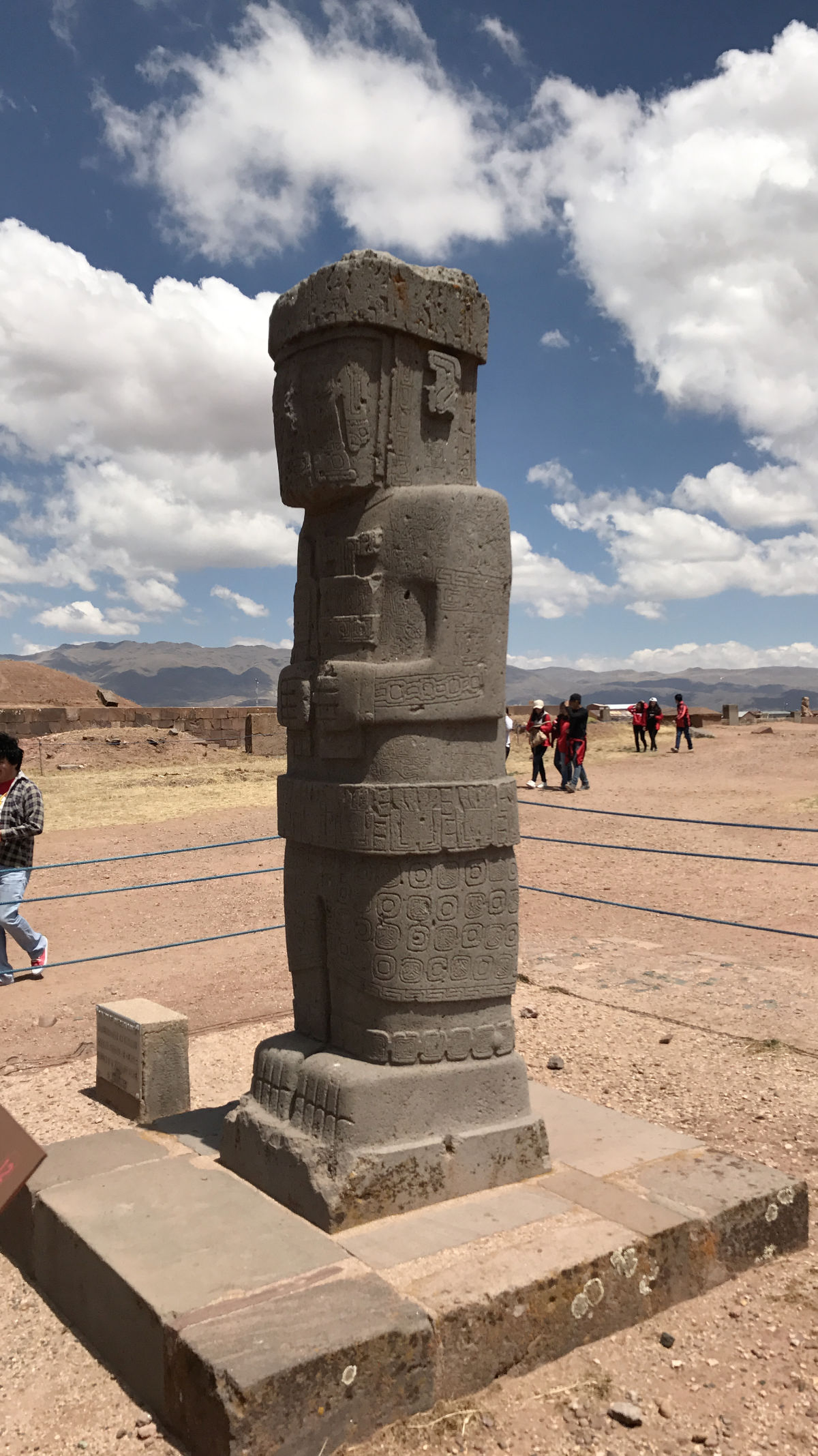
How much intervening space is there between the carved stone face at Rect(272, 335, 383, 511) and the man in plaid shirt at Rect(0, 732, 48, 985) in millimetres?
3837

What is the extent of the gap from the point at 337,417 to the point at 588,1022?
4.16m

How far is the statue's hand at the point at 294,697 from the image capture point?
13.0 feet

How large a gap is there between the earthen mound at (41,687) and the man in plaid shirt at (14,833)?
2516 cm

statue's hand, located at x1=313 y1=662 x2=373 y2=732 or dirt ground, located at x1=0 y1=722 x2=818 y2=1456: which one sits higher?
statue's hand, located at x1=313 y1=662 x2=373 y2=732

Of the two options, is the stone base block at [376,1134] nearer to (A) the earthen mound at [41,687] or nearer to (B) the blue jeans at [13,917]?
(B) the blue jeans at [13,917]

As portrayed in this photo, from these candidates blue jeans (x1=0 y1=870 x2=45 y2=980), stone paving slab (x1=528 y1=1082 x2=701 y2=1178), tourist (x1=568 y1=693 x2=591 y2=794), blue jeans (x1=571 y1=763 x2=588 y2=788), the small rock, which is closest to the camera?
the small rock

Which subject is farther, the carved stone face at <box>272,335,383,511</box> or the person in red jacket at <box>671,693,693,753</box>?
the person in red jacket at <box>671,693,693,753</box>

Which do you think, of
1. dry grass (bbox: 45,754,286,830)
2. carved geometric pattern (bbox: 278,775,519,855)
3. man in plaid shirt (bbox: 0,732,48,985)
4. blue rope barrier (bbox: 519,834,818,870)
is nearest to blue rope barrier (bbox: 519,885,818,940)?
blue rope barrier (bbox: 519,834,818,870)

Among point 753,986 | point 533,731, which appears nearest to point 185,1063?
point 753,986

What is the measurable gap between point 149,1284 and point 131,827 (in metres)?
10.8

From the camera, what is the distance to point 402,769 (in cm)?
374

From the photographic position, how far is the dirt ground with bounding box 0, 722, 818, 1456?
296 centimetres

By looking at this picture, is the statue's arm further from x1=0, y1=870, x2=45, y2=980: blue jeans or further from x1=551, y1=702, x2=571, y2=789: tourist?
x1=551, y1=702, x2=571, y2=789: tourist

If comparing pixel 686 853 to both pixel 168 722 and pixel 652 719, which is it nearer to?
pixel 652 719
